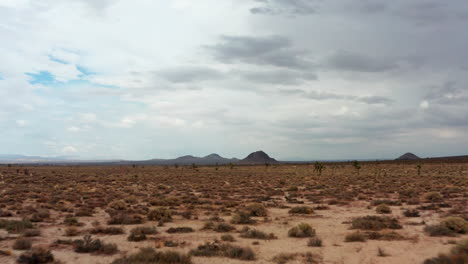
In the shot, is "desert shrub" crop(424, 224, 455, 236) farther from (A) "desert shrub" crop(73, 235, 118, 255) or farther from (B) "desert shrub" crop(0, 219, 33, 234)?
(B) "desert shrub" crop(0, 219, 33, 234)

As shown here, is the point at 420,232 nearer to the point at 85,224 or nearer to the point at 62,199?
the point at 85,224

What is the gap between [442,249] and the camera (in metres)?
11.5

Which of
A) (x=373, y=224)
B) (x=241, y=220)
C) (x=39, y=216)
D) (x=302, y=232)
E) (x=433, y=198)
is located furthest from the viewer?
(x=433, y=198)

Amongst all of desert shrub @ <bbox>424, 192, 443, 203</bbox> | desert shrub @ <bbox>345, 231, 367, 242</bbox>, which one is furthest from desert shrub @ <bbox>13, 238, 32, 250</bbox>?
desert shrub @ <bbox>424, 192, 443, 203</bbox>

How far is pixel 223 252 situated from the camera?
1123 cm

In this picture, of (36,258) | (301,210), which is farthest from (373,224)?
(36,258)

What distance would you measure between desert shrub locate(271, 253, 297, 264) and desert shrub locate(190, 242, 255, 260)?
0.76 m

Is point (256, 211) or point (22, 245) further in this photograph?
point (256, 211)

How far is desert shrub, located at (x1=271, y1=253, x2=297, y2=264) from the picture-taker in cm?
1046

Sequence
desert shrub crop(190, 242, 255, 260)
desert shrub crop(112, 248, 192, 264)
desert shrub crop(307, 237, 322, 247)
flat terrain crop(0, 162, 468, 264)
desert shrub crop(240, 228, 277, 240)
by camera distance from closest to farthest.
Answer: desert shrub crop(112, 248, 192, 264) → desert shrub crop(190, 242, 255, 260) → flat terrain crop(0, 162, 468, 264) → desert shrub crop(307, 237, 322, 247) → desert shrub crop(240, 228, 277, 240)

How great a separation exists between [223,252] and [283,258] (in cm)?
205

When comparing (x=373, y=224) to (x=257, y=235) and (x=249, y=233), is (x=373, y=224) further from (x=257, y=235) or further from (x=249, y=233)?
(x=249, y=233)

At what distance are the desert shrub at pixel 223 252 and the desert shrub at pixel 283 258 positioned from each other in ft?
2.50

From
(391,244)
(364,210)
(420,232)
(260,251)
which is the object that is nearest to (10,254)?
(260,251)
